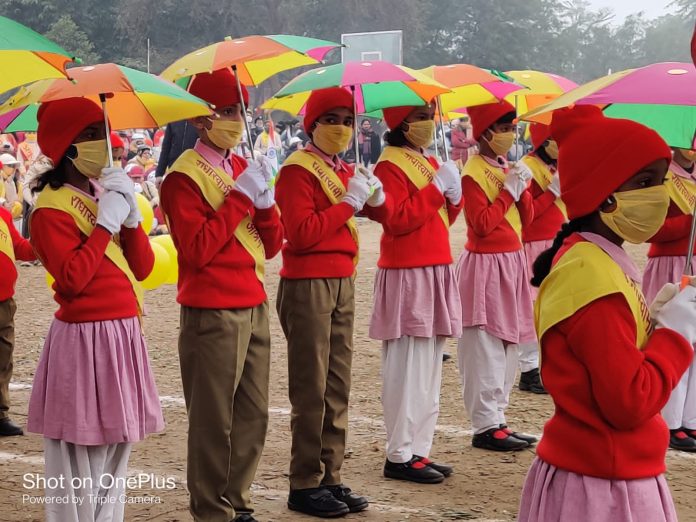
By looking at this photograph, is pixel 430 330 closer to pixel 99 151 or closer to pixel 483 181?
pixel 483 181

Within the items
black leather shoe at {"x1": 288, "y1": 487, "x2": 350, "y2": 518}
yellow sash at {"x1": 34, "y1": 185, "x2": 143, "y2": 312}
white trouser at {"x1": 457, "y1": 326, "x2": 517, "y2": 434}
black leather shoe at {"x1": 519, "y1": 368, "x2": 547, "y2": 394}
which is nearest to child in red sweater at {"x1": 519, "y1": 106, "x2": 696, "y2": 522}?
yellow sash at {"x1": 34, "y1": 185, "x2": 143, "y2": 312}

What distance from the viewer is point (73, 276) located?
4402 millimetres

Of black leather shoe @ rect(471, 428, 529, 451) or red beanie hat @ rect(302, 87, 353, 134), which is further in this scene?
black leather shoe @ rect(471, 428, 529, 451)

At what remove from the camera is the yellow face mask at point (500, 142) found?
267 inches

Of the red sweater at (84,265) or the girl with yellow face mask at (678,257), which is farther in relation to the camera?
the girl with yellow face mask at (678,257)

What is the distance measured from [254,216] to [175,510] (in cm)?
169

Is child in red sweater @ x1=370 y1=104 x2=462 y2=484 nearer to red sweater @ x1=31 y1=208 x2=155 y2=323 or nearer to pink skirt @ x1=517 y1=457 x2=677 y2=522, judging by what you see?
red sweater @ x1=31 y1=208 x2=155 y2=323

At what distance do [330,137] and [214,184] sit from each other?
91 cm

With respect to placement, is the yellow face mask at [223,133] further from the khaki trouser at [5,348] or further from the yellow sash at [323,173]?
the khaki trouser at [5,348]

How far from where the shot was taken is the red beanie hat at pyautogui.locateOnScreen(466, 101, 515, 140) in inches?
269

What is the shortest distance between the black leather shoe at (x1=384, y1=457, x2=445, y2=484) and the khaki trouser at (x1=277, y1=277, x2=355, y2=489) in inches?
21.8

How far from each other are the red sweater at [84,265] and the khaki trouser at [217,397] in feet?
1.19

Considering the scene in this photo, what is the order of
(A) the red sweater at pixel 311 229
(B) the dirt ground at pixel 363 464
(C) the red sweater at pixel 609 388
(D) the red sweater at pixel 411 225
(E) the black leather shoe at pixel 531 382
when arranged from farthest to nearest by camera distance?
1. (E) the black leather shoe at pixel 531 382
2. (D) the red sweater at pixel 411 225
3. (B) the dirt ground at pixel 363 464
4. (A) the red sweater at pixel 311 229
5. (C) the red sweater at pixel 609 388

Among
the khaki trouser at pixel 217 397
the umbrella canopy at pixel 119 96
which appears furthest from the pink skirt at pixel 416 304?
the umbrella canopy at pixel 119 96
